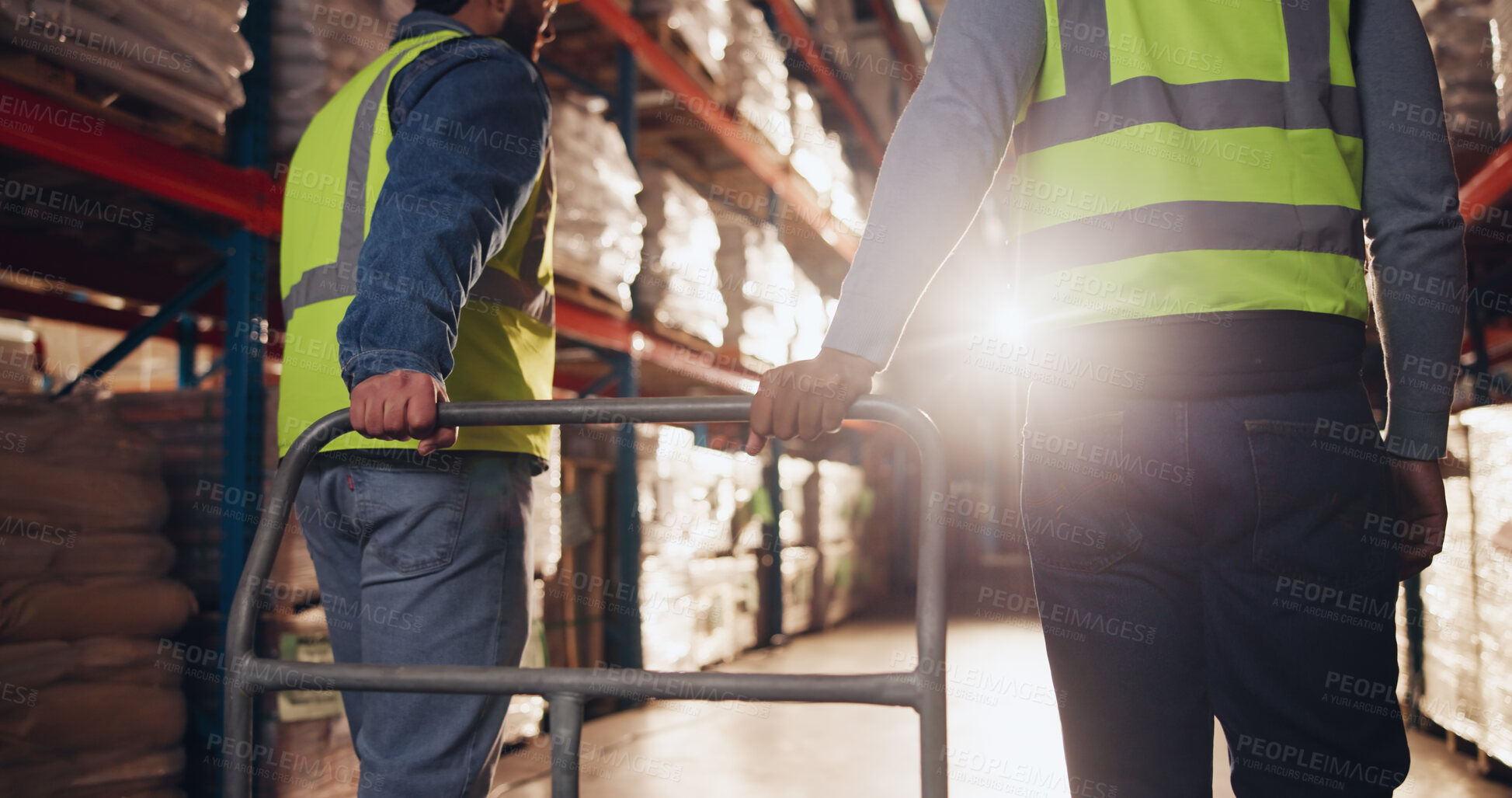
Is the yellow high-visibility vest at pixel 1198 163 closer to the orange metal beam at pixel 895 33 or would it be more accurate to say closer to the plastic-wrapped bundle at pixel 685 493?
the plastic-wrapped bundle at pixel 685 493

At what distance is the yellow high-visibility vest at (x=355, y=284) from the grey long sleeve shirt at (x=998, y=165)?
71 cm

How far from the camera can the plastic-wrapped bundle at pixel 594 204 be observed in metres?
3.90

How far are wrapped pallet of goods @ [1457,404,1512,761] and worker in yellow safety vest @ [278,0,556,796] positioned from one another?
3.04 metres

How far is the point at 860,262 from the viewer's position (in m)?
1.09

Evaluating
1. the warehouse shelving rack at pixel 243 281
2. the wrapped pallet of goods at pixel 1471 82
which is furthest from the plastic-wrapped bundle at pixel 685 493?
the wrapped pallet of goods at pixel 1471 82

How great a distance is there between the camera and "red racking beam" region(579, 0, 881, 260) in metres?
4.38

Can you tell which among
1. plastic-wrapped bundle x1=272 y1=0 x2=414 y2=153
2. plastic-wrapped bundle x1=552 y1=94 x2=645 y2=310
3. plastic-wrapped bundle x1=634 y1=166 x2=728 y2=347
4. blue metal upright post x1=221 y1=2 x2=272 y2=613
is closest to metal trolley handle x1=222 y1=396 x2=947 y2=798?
blue metal upright post x1=221 y1=2 x2=272 y2=613

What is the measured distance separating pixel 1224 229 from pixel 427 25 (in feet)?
4.43

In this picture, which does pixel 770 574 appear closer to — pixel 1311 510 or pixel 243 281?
pixel 243 281

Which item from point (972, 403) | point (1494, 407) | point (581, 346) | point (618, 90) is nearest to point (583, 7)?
point (618, 90)

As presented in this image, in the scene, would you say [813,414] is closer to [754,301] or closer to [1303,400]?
[1303,400]

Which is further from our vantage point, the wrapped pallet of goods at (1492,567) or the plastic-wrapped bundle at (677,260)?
the plastic-wrapped bundle at (677,260)

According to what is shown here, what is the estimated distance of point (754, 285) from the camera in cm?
605

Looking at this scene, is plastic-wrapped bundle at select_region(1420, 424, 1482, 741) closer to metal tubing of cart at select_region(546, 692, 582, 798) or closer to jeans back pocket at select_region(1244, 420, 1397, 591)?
jeans back pocket at select_region(1244, 420, 1397, 591)
